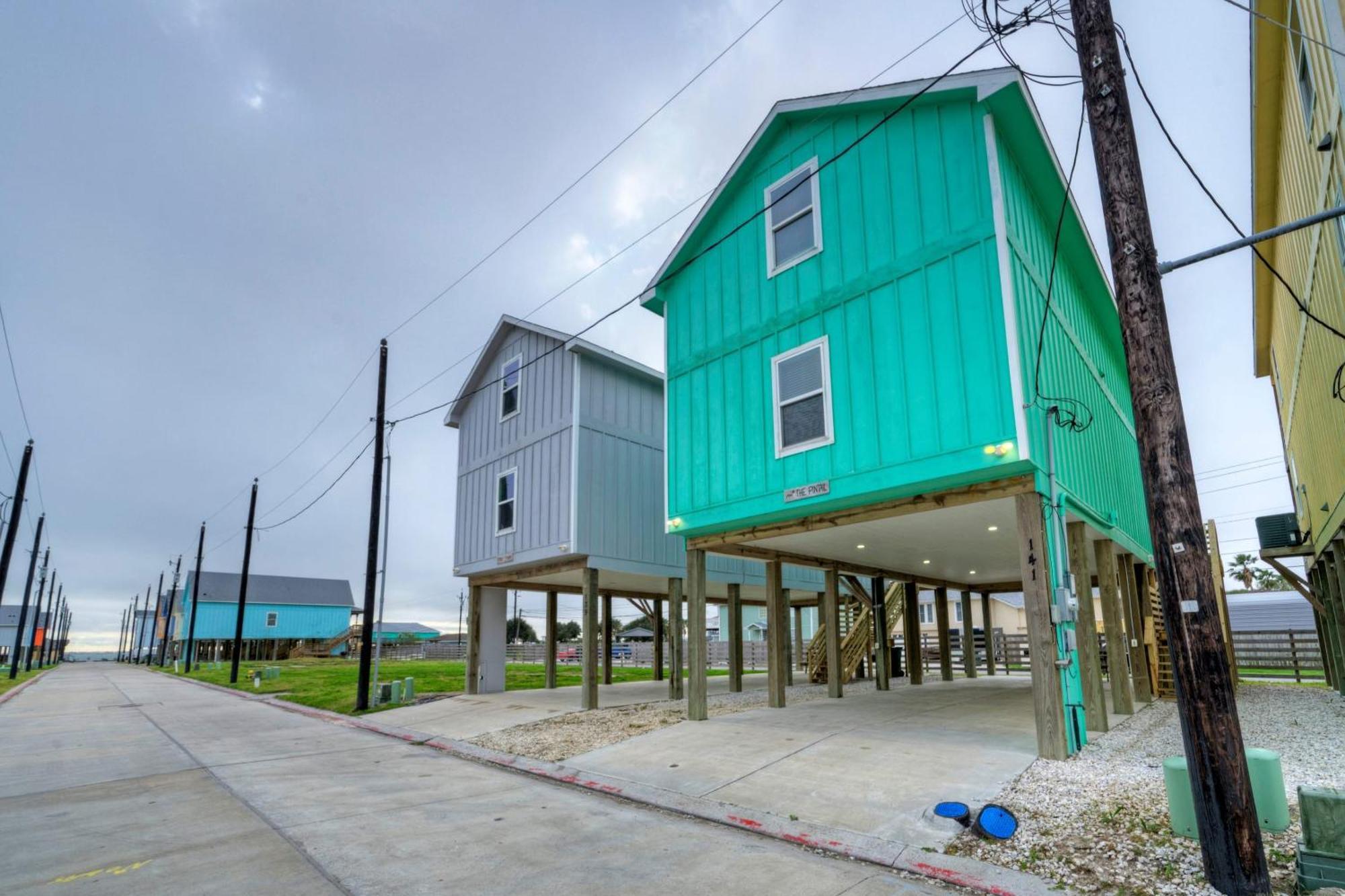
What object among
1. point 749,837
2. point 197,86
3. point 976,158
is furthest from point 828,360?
point 197,86

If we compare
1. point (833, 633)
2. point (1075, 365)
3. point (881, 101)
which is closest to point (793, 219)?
point (881, 101)

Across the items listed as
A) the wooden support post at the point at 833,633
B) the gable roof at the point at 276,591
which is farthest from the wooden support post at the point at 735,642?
the gable roof at the point at 276,591

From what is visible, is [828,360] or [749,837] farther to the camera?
[828,360]

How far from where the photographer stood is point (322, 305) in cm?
3216

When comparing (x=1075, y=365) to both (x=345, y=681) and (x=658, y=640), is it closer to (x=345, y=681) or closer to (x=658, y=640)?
(x=658, y=640)

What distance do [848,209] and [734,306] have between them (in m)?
2.64

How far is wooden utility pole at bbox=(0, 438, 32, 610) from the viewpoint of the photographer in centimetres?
2731

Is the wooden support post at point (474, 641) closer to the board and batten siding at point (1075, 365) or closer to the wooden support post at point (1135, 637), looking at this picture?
the board and batten siding at point (1075, 365)

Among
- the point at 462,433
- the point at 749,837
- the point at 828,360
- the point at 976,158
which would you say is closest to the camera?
the point at 749,837

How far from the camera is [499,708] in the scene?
15.9 meters

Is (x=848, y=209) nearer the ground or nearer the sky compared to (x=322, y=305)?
nearer the ground

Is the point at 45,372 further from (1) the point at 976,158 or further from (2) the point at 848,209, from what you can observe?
(1) the point at 976,158

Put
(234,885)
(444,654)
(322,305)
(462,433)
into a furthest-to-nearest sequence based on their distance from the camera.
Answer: (444,654), (322,305), (462,433), (234,885)

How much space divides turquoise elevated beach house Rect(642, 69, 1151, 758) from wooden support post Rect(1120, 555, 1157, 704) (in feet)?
10.1
